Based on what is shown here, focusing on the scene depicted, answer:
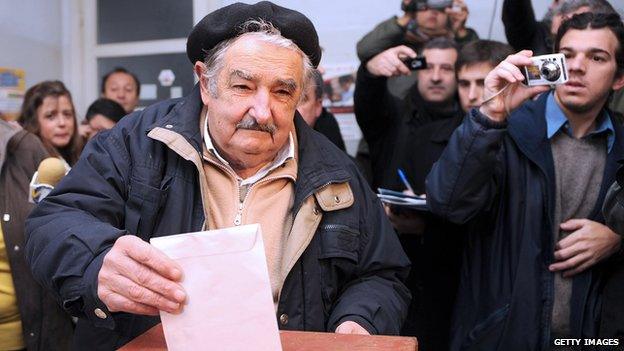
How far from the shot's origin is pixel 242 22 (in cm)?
160

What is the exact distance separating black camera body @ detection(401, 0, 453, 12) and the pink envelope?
2.58 metres

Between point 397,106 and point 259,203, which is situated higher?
point 397,106

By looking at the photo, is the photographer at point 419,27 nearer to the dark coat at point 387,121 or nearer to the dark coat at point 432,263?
the dark coat at point 387,121

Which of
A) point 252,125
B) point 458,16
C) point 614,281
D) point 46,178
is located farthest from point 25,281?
point 458,16

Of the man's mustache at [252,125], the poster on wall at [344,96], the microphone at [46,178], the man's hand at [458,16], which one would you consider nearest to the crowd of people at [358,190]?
the man's mustache at [252,125]

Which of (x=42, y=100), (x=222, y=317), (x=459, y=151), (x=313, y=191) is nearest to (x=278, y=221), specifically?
(x=313, y=191)

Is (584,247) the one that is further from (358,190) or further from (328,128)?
(328,128)

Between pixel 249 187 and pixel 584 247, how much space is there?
1.19m

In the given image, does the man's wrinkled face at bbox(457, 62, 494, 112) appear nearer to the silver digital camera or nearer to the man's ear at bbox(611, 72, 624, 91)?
the man's ear at bbox(611, 72, 624, 91)

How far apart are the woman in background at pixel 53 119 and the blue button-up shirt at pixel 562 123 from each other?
239 cm

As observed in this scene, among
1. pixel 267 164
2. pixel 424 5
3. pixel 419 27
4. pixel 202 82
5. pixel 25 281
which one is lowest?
pixel 25 281

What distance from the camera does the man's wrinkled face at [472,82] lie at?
9.29 feet

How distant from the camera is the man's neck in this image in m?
2.25

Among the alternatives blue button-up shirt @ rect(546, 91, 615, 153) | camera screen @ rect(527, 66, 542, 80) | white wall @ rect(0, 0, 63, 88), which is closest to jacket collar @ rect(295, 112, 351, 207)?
camera screen @ rect(527, 66, 542, 80)
